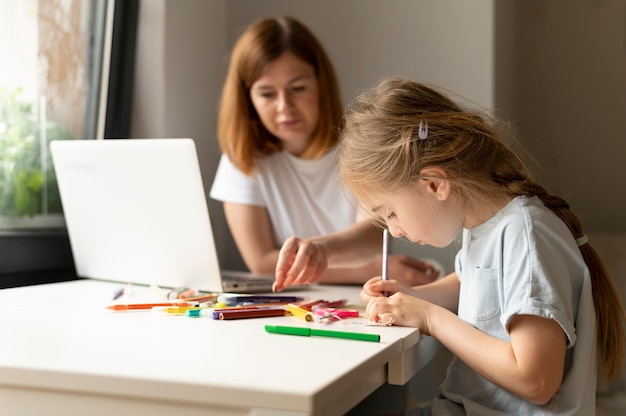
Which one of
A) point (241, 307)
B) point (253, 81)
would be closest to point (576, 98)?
point (253, 81)

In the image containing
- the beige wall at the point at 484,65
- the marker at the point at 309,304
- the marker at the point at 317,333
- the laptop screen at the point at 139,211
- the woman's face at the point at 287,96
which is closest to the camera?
the marker at the point at 317,333

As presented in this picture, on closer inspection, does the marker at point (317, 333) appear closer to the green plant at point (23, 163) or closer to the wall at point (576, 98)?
the green plant at point (23, 163)

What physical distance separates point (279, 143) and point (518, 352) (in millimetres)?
1039

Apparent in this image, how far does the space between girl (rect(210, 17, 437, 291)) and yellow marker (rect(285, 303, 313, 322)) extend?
1.80ft

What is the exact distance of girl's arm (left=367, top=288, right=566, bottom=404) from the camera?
919 millimetres

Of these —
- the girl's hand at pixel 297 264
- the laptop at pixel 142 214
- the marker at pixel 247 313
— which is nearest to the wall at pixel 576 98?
the girl's hand at pixel 297 264

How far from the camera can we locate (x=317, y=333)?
0.92 metres

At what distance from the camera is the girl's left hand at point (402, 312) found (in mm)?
1026

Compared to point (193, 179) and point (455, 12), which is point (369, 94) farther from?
point (455, 12)

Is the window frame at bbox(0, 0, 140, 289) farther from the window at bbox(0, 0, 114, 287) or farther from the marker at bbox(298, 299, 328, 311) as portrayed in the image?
the marker at bbox(298, 299, 328, 311)

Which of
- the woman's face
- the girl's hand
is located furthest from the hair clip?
the woman's face

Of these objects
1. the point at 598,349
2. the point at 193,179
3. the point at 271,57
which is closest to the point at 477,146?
the point at 598,349

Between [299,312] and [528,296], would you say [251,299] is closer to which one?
[299,312]

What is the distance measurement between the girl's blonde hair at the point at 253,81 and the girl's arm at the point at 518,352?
83cm
